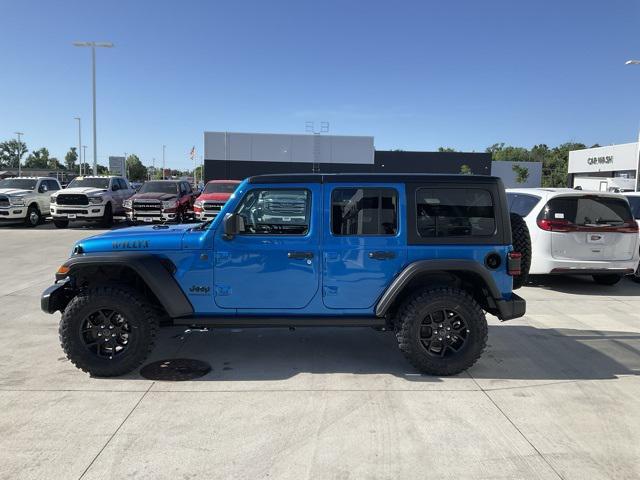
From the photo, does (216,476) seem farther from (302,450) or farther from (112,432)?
(112,432)

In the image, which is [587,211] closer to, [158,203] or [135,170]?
[158,203]

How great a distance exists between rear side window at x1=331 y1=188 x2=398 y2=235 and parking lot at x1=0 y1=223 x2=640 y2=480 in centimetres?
135

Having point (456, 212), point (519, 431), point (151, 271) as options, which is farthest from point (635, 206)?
point (151, 271)

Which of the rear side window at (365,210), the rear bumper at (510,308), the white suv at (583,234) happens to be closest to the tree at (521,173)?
the white suv at (583,234)

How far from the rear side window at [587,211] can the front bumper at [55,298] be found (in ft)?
22.7

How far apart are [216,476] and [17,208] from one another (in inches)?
712

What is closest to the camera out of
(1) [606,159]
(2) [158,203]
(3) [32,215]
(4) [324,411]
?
(4) [324,411]

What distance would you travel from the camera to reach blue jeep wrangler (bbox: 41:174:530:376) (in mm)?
4477

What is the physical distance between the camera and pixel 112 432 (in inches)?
139

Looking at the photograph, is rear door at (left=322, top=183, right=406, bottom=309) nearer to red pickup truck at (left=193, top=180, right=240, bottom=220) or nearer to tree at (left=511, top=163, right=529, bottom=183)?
red pickup truck at (left=193, top=180, right=240, bottom=220)

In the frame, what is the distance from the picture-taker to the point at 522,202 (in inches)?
353

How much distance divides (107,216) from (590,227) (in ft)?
53.3

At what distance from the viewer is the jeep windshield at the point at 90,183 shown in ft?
65.3

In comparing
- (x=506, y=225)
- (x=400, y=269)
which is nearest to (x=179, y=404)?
(x=400, y=269)
